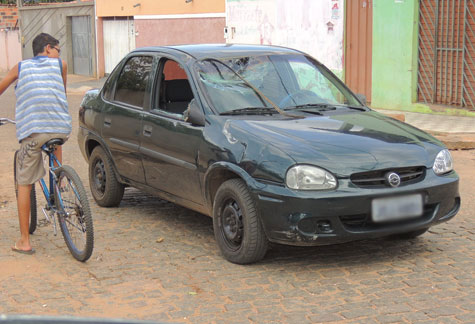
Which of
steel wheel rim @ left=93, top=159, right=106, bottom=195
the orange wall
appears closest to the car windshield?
steel wheel rim @ left=93, top=159, right=106, bottom=195

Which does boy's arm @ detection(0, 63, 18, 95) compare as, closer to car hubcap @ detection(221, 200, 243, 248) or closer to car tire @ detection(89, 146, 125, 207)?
car tire @ detection(89, 146, 125, 207)

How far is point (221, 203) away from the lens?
230 inches

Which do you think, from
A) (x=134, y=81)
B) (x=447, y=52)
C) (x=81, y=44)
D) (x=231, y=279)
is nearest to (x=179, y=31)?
(x=81, y=44)

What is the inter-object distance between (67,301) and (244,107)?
2138 mm

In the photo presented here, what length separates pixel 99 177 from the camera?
7.85 metres

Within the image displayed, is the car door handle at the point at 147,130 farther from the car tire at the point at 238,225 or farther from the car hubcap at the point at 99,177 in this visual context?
the car tire at the point at 238,225

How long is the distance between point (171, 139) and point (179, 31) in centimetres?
1946

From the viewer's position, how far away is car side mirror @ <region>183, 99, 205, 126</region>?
6.18m

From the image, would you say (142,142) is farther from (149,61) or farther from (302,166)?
(302,166)

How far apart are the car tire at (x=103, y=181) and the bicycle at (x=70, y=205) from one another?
1235 mm

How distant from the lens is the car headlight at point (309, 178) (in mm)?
5324

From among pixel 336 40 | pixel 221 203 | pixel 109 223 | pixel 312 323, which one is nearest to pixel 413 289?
pixel 312 323

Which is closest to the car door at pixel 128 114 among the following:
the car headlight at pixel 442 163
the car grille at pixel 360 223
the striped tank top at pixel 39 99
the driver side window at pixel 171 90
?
the driver side window at pixel 171 90

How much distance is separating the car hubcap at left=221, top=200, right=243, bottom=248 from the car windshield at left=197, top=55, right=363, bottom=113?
2.80 feet
